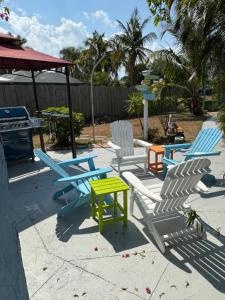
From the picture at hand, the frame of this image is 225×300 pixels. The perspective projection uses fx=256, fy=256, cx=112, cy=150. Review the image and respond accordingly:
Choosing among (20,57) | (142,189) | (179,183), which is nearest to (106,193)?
(142,189)

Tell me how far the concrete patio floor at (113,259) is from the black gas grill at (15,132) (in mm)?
2147

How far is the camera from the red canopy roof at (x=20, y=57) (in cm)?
A: 465

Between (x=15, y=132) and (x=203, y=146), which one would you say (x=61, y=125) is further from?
(x=203, y=146)

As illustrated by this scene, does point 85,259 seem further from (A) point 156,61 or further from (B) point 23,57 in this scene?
(A) point 156,61

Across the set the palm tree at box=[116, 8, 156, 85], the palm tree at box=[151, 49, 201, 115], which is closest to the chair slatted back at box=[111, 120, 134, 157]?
the palm tree at box=[151, 49, 201, 115]

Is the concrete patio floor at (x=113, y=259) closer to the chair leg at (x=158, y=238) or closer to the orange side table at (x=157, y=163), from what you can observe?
the chair leg at (x=158, y=238)

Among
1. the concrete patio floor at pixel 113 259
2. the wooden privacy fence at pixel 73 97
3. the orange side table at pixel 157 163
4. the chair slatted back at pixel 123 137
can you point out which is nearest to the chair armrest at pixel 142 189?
the concrete patio floor at pixel 113 259

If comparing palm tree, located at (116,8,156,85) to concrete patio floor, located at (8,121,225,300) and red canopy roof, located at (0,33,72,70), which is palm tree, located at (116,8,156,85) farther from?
concrete patio floor, located at (8,121,225,300)

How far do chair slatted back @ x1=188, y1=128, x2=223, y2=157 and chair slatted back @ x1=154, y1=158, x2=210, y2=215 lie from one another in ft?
5.81

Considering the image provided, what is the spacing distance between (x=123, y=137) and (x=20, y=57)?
8.36 ft

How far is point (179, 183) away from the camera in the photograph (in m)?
2.85

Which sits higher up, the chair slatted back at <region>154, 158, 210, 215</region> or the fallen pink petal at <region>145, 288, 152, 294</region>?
the chair slatted back at <region>154, 158, 210, 215</region>

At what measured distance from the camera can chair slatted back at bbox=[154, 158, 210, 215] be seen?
8.95ft

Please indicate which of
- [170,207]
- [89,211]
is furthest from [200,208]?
[89,211]
